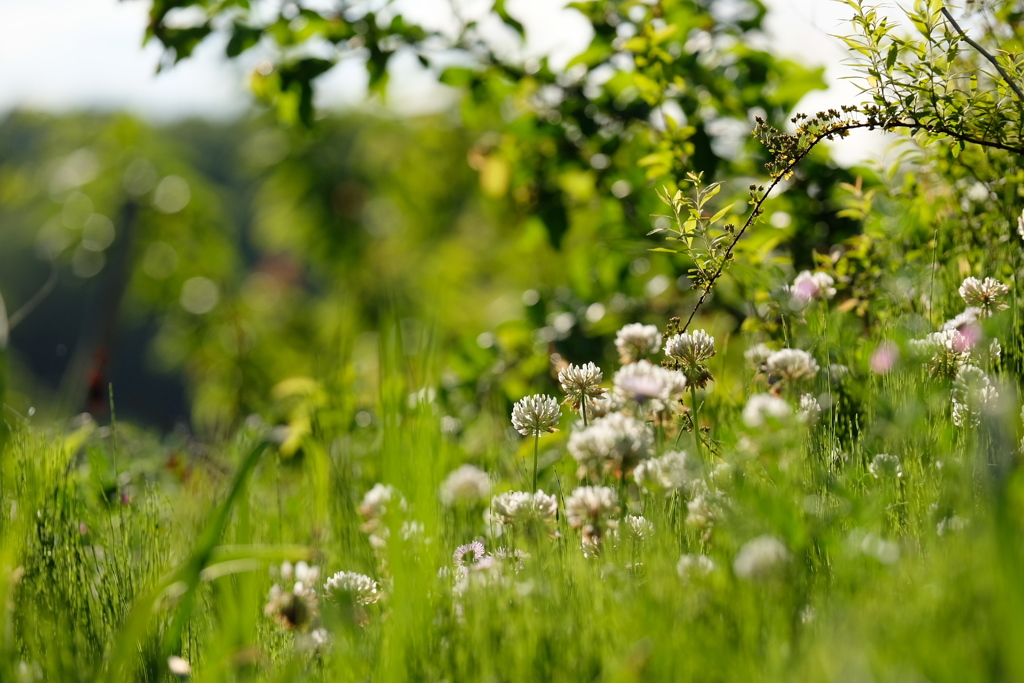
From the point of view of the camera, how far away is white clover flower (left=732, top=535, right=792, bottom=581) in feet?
3.37

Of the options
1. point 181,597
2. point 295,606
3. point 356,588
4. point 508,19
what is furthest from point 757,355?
point 508,19

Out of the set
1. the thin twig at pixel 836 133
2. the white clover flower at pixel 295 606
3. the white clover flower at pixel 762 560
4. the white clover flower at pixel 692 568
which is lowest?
the white clover flower at pixel 295 606

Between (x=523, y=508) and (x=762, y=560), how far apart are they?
489 millimetres

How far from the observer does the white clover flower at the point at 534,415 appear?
60.1 inches

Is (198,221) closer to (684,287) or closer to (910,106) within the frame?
(684,287)

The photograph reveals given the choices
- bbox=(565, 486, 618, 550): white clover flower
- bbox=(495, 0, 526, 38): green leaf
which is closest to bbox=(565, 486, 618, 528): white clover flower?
bbox=(565, 486, 618, 550): white clover flower

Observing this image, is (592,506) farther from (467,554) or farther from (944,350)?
(944,350)

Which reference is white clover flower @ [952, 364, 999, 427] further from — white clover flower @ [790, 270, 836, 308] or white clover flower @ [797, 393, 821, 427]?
white clover flower @ [790, 270, 836, 308]

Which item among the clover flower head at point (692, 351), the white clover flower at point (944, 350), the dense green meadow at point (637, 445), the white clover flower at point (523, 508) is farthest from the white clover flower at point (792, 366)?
the white clover flower at point (523, 508)

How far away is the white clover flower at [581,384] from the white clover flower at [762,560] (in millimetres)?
572

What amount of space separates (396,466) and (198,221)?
1138 cm

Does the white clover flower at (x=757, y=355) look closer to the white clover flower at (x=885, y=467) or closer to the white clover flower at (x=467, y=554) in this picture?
the white clover flower at (x=885, y=467)

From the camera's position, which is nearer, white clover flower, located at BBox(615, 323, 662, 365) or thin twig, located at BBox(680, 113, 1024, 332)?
thin twig, located at BBox(680, 113, 1024, 332)

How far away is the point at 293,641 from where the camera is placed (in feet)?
4.64
